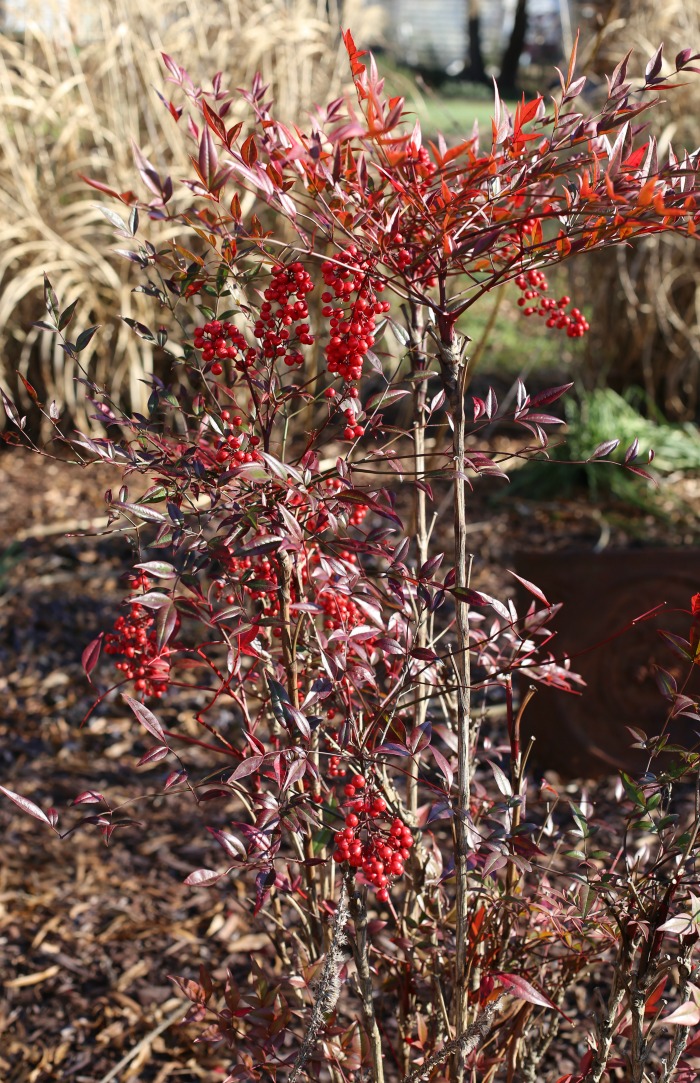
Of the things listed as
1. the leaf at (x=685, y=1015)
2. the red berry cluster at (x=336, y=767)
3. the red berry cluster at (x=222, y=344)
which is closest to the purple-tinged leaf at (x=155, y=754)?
the red berry cluster at (x=336, y=767)

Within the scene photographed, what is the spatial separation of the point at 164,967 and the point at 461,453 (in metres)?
1.51

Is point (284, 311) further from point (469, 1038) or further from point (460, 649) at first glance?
point (469, 1038)

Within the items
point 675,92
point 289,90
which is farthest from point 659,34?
point 289,90

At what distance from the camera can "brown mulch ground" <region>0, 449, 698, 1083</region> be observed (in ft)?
6.17

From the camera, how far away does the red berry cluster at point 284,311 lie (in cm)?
104

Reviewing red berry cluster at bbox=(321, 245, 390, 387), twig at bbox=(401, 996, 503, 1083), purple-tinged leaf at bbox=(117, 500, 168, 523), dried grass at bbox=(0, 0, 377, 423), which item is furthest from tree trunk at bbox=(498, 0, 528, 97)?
twig at bbox=(401, 996, 503, 1083)

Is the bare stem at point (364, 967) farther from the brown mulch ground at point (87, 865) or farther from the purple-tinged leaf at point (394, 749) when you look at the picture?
the brown mulch ground at point (87, 865)

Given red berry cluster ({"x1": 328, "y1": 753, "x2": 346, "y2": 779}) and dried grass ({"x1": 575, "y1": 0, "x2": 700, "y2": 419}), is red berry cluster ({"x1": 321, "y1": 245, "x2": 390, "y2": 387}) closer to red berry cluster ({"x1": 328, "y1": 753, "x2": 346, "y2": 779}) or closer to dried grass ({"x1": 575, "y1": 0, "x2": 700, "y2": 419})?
red berry cluster ({"x1": 328, "y1": 753, "x2": 346, "y2": 779})

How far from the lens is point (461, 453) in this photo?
43.5 inches

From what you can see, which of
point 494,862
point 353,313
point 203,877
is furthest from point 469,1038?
point 353,313

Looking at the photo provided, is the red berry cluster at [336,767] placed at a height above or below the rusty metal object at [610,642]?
above

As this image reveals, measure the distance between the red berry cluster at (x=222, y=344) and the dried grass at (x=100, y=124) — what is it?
3.44 meters

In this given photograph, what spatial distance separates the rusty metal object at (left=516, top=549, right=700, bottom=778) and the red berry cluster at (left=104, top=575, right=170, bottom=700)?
1.41m

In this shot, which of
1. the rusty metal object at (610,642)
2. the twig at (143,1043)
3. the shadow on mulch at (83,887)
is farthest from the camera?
the rusty metal object at (610,642)
